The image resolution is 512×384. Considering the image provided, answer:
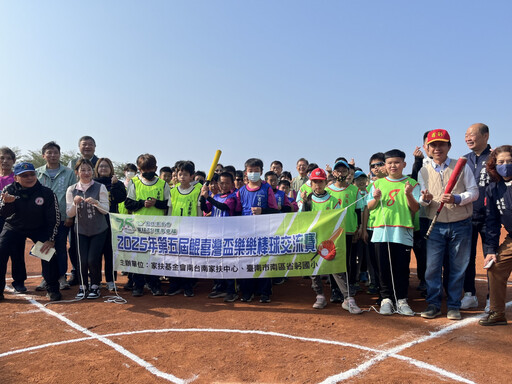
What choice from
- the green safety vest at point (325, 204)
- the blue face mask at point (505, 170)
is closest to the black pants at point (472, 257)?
the blue face mask at point (505, 170)

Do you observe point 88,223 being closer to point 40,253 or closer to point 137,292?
point 40,253

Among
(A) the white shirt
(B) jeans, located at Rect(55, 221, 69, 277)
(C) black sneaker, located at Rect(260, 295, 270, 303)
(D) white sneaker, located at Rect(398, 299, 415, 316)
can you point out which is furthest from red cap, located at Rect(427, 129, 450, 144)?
(B) jeans, located at Rect(55, 221, 69, 277)

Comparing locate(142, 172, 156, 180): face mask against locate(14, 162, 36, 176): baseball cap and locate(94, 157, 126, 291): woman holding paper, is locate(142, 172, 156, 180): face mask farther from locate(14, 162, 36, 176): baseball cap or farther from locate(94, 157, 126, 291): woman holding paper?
locate(14, 162, 36, 176): baseball cap

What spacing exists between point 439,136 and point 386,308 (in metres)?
2.49

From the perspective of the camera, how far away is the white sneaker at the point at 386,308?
17.7ft

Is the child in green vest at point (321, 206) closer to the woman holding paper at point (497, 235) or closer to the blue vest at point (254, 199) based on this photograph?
the blue vest at point (254, 199)

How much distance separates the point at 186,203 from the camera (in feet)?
22.0

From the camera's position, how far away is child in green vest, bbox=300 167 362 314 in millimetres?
5785

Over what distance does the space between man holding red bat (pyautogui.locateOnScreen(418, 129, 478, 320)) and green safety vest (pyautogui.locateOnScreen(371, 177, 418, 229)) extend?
259 mm

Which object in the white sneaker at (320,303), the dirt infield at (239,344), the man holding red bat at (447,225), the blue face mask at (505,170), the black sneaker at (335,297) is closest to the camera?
the dirt infield at (239,344)

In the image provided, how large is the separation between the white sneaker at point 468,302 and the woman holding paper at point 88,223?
18.8 ft

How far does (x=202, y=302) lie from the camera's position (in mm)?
6246

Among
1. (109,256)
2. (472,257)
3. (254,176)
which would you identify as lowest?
(109,256)

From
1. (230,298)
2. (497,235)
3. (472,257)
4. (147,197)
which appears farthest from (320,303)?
(147,197)
